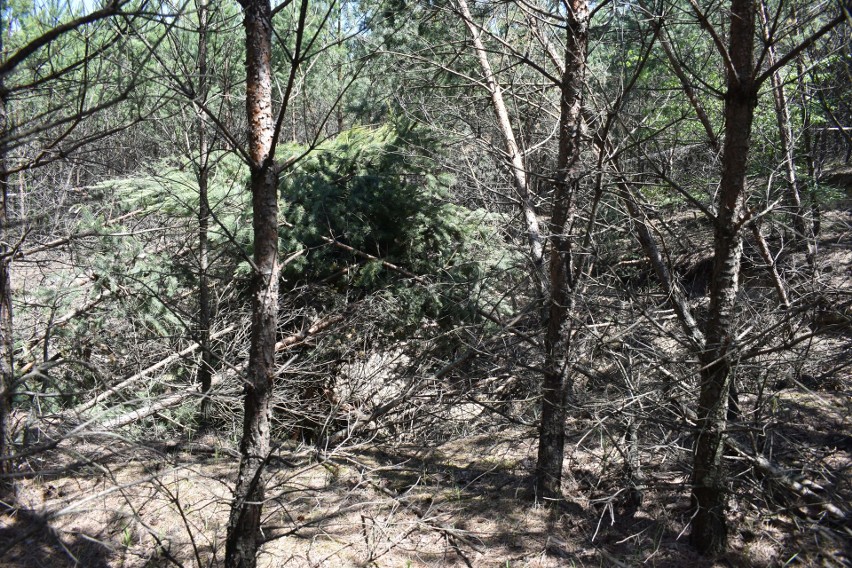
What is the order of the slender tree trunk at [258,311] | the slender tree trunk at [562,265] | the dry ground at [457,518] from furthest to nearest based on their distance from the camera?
the slender tree trunk at [562,265] < the dry ground at [457,518] < the slender tree trunk at [258,311]

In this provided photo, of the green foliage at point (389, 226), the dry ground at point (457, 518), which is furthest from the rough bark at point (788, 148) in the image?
the green foliage at point (389, 226)

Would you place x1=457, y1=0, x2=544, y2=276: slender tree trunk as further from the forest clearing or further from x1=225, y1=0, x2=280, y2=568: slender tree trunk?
x1=225, y1=0, x2=280, y2=568: slender tree trunk

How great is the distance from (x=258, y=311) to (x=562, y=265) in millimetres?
2406

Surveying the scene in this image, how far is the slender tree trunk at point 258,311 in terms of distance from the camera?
3391mm

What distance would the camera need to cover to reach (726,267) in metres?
3.87

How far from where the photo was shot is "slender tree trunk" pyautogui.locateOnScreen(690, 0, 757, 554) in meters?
3.71

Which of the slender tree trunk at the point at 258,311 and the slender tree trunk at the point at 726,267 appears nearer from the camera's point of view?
the slender tree trunk at the point at 258,311

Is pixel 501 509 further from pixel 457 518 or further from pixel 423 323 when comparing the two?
pixel 423 323

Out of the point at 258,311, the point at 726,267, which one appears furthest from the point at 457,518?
the point at 726,267

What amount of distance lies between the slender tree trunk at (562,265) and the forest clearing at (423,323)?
0.02 meters

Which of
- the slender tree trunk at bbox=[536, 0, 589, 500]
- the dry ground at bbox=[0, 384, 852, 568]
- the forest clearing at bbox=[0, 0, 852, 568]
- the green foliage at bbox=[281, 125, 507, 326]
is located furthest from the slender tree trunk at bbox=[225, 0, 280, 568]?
the green foliage at bbox=[281, 125, 507, 326]

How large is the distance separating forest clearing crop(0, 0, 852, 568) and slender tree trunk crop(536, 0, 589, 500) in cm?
2

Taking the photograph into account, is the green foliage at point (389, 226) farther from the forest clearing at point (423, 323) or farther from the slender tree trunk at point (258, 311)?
the slender tree trunk at point (258, 311)

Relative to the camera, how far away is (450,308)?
759 centimetres
